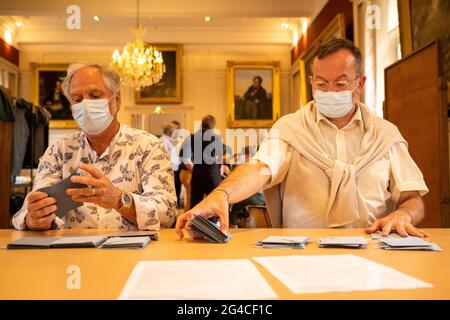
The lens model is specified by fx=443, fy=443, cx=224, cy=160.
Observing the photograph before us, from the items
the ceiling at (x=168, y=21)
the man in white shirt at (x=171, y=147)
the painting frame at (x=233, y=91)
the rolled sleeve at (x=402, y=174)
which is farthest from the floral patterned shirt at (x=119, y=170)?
the painting frame at (x=233, y=91)

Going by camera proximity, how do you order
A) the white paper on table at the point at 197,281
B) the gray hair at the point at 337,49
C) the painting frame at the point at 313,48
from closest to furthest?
the white paper on table at the point at 197,281 → the gray hair at the point at 337,49 → the painting frame at the point at 313,48

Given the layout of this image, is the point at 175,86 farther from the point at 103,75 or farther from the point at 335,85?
the point at 335,85

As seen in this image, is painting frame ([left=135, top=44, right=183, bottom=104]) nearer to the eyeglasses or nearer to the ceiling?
the ceiling

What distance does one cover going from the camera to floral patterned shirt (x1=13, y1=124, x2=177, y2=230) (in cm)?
189

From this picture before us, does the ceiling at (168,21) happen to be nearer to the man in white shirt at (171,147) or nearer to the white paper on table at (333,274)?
the man in white shirt at (171,147)

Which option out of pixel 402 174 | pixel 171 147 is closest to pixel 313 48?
pixel 171 147

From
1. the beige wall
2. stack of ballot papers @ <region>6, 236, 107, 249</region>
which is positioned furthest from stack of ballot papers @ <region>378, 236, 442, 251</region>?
the beige wall

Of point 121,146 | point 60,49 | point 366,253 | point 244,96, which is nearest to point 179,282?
point 366,253

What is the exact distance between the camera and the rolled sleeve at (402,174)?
1.95 m

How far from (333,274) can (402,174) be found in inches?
47.6

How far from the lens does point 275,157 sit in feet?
6.74

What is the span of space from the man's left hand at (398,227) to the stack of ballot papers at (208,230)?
549mm
